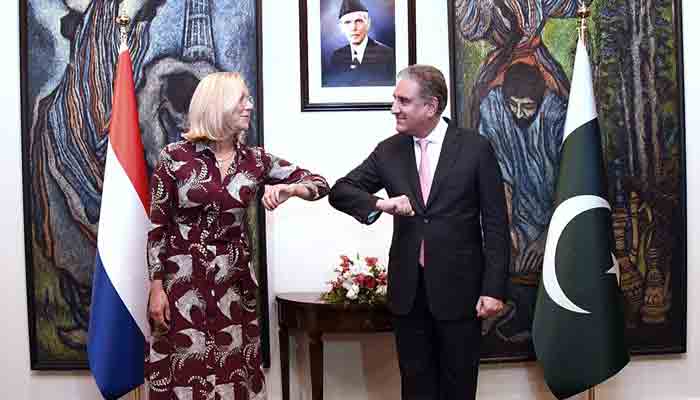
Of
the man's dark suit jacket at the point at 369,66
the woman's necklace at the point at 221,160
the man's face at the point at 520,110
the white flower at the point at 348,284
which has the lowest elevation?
the white flower at the point at 348,284

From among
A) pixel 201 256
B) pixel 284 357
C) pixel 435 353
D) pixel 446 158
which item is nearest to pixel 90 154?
pixel 201 256

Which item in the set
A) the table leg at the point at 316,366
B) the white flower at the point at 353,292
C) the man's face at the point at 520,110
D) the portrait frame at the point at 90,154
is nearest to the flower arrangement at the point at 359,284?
the white flower at the point at 353,292

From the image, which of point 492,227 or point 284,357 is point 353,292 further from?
point 492,227

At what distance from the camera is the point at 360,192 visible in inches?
118

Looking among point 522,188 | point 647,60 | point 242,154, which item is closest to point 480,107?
point 522,188

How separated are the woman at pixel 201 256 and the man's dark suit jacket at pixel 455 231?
427 mm

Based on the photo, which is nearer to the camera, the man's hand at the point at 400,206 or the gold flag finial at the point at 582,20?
the man's hand at the point at 400,206

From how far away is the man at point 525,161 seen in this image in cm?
405

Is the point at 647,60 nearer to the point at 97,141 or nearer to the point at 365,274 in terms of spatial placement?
the point at 365,274

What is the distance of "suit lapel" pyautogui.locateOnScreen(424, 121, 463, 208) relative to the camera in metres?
2.95

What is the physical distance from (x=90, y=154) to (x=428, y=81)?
6.12 ft

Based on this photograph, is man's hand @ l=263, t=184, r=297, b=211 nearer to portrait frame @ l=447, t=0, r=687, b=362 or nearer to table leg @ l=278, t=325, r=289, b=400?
table leg @ l=278, t=325, r=289, b=400

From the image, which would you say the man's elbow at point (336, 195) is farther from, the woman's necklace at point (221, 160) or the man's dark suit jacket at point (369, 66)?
the man's dark suit jacket at point (369, 66)

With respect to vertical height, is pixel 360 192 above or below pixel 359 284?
above
